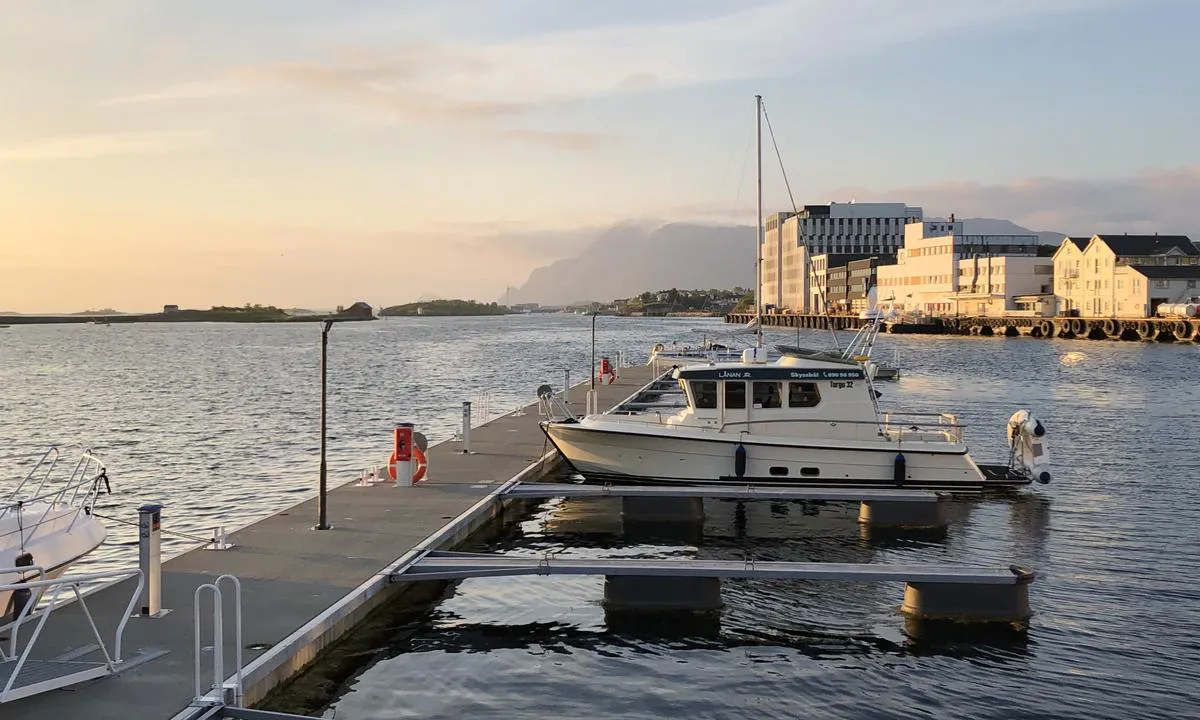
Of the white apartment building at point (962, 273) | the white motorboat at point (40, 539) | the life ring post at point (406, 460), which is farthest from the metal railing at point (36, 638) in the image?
the white apartment building at point (962, 273)

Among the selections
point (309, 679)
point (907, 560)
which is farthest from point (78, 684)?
point (907, 560)

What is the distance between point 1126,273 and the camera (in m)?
119

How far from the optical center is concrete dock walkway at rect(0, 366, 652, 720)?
31.6 feet

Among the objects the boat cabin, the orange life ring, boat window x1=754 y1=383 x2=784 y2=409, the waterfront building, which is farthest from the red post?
the waterfront building

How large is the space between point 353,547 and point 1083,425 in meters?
34.7

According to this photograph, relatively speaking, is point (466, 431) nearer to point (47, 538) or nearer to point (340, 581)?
point (340, 581)

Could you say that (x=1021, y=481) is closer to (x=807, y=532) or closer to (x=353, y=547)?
(x=807, y=532)

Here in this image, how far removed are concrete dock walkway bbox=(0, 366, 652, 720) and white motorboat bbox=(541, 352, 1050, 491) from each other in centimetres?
339

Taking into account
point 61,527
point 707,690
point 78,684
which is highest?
point 61,527

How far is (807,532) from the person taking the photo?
21.7 metres

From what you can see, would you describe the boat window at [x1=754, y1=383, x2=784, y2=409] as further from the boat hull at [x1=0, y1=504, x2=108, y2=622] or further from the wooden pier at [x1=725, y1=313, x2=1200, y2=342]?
the wooden pier at [x1=725, y1=313, x2=1200, y2=342]

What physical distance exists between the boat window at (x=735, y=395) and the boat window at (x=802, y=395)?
1.04 metres

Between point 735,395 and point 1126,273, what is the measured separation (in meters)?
112

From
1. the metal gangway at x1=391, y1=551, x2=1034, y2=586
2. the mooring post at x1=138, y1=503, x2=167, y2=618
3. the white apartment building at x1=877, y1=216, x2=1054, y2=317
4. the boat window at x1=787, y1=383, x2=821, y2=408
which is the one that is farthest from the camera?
the white apartment building at x1=877, y1=216, x2=1054, y2=317
